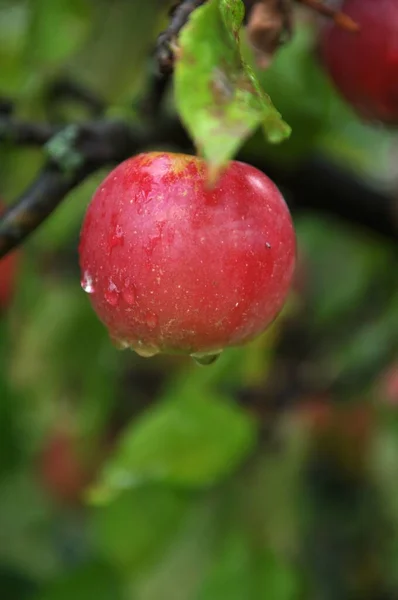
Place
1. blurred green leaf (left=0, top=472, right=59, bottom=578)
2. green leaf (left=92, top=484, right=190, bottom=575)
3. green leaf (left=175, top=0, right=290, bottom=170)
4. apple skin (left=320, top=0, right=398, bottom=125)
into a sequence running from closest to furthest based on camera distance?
1. green leaf (left=175, top=0, right=290, bottom=170)
2. apple skin (left=320, top=0, right=398, bottom=125)
3. green leaf (left=92, top=484, right=190, bottom=575)
4. blurred green leaf (left=0, top=472, right=59, bottom=578)

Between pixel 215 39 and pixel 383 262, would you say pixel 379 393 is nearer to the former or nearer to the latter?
pixel 383 262

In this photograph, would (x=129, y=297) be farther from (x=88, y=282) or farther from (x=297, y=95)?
(x=297, y=95)

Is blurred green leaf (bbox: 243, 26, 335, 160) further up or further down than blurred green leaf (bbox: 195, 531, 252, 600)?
further up

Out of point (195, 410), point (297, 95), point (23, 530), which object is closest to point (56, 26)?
point (297, 95)

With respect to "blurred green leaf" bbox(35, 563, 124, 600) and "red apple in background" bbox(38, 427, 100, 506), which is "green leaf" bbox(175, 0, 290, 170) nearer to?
"blurred green leaf" bbox(35, 563, 124, 600)

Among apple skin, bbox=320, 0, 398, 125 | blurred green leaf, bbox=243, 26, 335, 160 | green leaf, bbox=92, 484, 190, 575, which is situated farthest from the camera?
green leaf, bbox=92, 484, 190, 575

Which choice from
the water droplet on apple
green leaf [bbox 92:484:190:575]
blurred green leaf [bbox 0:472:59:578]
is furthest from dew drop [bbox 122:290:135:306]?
blurred green leaf [bbox 0:472:59:578]
